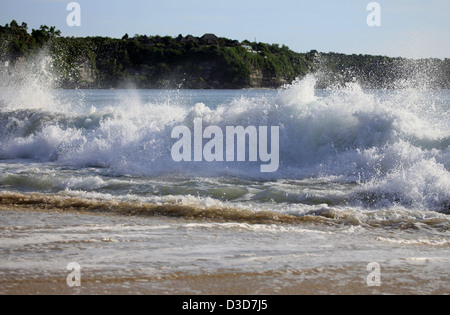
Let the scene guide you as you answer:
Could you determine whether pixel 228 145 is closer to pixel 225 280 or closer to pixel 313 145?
pixel 313 145

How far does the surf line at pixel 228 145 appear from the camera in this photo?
12.0 metres

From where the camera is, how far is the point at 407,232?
21.7ft

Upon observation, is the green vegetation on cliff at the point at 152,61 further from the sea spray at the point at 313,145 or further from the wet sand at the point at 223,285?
the wet sand at the point at 223,285

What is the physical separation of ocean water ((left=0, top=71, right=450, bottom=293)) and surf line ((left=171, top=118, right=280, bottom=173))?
9.3 inches

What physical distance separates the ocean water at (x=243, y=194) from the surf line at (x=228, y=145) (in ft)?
0.77

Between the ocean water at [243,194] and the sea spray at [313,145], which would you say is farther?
the sea spray at [313,145]

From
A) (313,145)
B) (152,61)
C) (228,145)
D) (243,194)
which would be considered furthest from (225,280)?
(152,61)

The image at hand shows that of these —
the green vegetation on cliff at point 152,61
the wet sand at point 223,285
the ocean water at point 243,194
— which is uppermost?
the green vegetation on cliff at point 152,61

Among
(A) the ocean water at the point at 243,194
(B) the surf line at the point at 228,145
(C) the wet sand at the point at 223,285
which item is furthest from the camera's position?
(B) the surf line at the point at 228,145

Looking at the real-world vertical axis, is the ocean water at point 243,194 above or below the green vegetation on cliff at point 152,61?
below

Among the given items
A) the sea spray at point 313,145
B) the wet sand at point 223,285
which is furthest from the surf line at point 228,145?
the wet sand at point 223,285

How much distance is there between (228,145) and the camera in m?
12.8

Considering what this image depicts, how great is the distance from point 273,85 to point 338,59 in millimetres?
32685

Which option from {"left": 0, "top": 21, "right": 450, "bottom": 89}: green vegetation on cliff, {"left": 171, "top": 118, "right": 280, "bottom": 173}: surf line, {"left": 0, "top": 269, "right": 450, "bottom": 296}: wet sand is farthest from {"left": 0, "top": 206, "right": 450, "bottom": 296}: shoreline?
{"left": 0, "top": 21, "right": 450, "bottom": 89}: green vegetation on cliff
